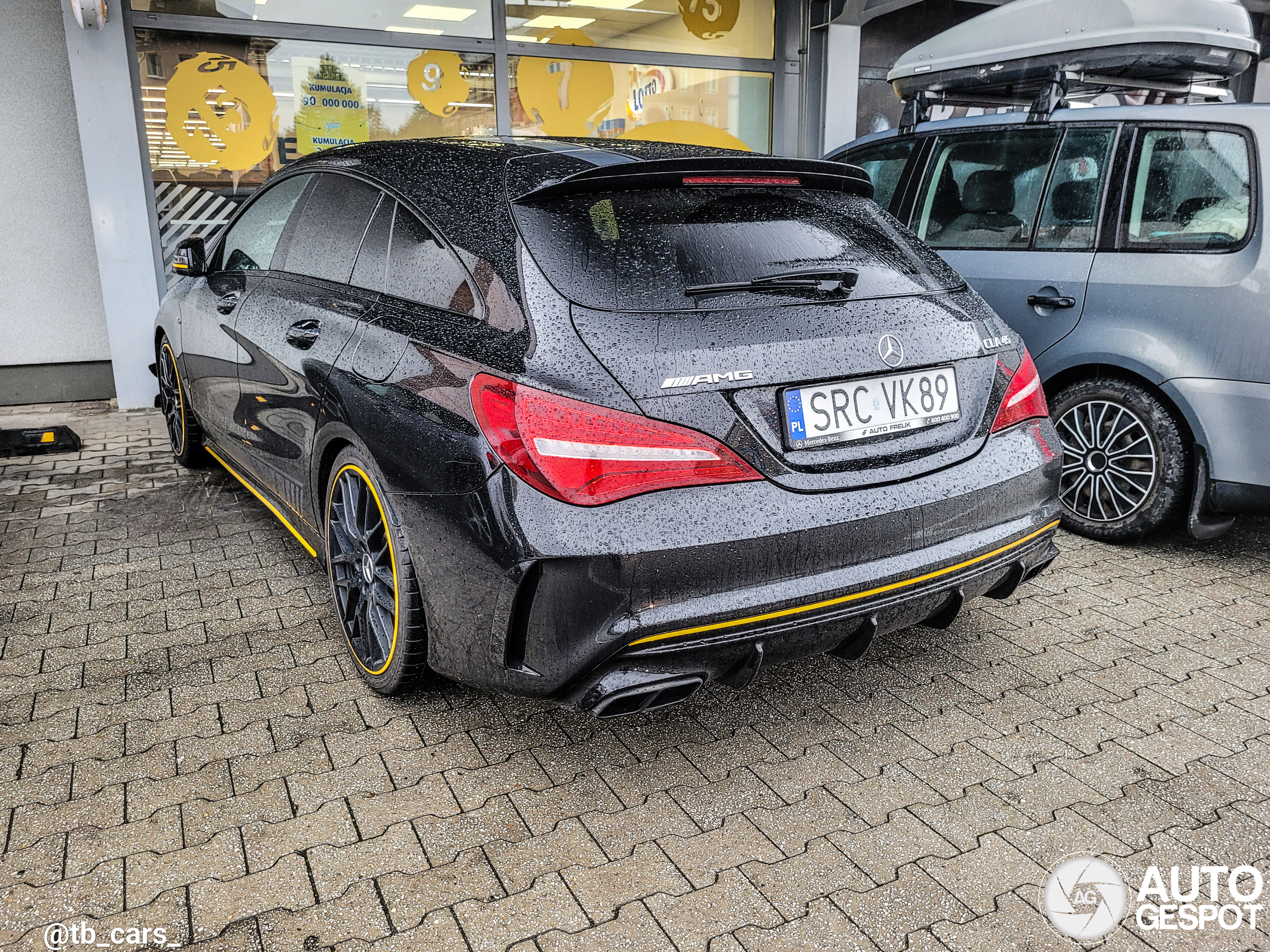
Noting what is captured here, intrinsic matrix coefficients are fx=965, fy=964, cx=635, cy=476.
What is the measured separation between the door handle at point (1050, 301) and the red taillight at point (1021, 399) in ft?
4.89

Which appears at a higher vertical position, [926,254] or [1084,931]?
[926,254]

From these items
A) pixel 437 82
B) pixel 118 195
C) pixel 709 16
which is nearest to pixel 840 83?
pixel 709 16

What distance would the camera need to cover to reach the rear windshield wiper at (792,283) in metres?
2.37

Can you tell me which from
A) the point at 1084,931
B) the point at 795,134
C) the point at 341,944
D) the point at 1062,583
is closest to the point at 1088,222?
the point at 1062,583

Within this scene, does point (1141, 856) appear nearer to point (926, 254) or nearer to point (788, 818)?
point (788, 818)

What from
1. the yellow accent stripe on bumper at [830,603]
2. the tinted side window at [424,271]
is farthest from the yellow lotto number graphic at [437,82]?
the yellow accent stripe on bumper at [830,603]

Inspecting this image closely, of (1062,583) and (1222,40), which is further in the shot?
(1222,40)

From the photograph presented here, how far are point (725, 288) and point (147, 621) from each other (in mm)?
2513

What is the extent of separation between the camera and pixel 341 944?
1966 millimetres

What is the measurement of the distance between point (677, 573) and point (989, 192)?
11.0 feet

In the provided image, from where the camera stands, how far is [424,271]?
107 inches

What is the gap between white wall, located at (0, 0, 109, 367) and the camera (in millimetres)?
7043

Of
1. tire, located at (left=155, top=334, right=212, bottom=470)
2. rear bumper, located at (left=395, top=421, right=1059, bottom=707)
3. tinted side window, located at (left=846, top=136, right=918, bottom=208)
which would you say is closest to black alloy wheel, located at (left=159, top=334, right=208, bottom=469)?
tire, located at (left=155, top=334, right=212, bottom=470)

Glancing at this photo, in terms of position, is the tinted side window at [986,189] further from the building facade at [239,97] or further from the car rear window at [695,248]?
the building facade at [239,97]
